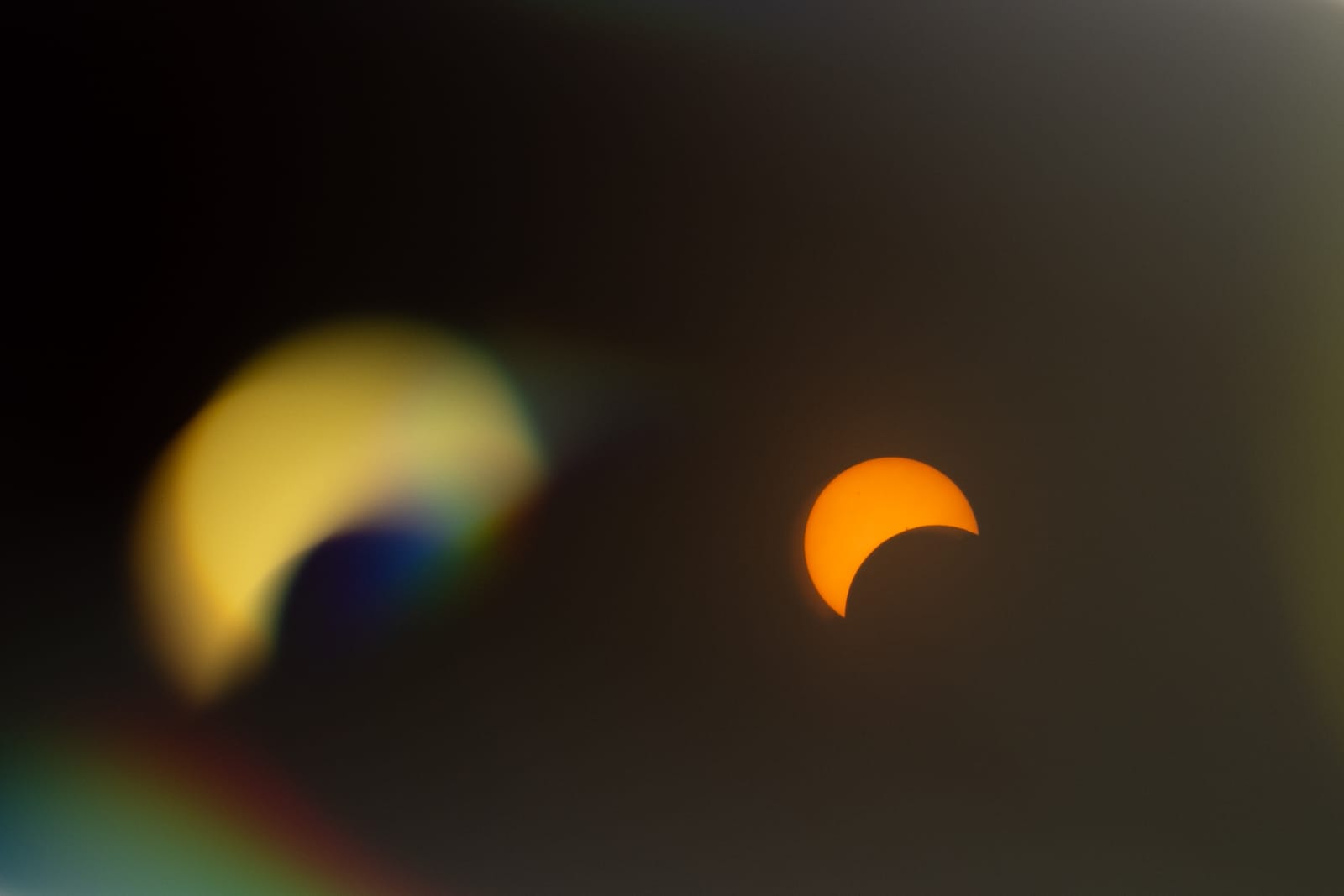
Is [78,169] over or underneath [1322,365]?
underneath

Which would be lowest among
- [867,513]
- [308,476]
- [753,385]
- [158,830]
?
[158,830]

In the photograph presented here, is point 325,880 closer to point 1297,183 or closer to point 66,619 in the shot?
point 66,619

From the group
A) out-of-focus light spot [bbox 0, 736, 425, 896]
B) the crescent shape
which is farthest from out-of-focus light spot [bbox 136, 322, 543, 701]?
the crescent shape

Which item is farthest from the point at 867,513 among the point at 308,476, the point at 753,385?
the point at 308,476

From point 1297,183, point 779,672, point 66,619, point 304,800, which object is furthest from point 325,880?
point 1297,183

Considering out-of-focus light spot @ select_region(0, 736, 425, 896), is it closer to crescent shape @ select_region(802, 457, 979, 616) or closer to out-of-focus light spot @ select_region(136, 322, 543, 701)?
out-of-focus light spot @ select_region(136, 322, 543, 701)

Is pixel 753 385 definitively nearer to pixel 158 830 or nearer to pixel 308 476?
pixel 308 476
